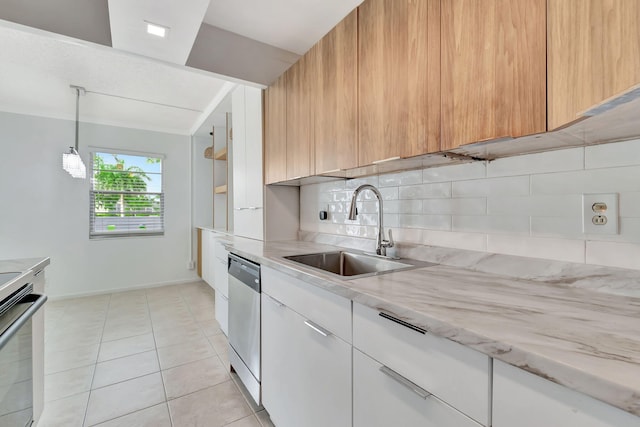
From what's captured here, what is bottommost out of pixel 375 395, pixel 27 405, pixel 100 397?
pixel 100 397

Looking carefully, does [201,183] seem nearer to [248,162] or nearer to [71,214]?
[71,214]

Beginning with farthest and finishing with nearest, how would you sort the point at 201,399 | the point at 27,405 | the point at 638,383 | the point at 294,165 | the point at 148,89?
the point at 148,89 → the point at 294,165 → the point at 201,399 → the point at 27,405 → the point at 638,383

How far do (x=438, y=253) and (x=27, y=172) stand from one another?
485cm

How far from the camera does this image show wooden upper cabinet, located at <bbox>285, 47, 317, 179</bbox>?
5.68 feet

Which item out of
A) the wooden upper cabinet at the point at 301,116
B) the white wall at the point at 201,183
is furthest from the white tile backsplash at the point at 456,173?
the white wall at the point at 201,183

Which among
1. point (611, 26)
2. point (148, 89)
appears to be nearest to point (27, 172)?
point (148, 89)

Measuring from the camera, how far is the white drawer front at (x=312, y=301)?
3.23ft

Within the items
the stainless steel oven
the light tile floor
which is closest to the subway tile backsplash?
the light tile floor

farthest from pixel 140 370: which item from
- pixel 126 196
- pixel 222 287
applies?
pixel 126 196

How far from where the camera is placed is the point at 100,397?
68.6 inches

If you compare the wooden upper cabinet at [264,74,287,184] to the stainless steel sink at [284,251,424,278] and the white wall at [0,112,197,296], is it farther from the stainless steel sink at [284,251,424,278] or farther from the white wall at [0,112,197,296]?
the white wall at [0,112,197,296]

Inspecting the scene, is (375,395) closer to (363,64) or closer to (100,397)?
(363,64)

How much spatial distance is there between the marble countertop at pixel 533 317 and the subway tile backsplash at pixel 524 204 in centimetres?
8

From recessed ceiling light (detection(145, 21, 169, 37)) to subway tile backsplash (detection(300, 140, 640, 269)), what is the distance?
156 cm
